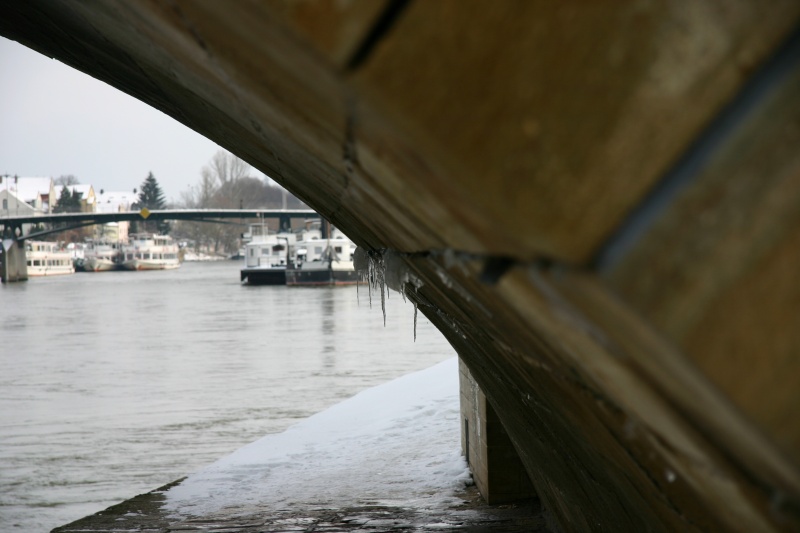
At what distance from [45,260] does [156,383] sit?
83.0 meters

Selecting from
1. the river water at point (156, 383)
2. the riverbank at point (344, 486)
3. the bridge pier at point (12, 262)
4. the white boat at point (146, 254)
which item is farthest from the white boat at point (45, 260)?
the riverbank at point (344, 486)

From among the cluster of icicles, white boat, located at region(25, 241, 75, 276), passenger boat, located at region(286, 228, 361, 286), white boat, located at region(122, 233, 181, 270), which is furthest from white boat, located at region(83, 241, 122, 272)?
the cluster of icicles

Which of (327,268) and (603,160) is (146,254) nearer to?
(327,268)

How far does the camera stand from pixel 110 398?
747 inches

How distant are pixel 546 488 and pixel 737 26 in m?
4.69

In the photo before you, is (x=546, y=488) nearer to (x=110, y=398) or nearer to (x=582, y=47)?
(x=582, y=47)

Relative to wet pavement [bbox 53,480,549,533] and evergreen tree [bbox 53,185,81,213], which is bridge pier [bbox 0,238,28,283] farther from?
wet pavement [bbox 53,480,549,533]

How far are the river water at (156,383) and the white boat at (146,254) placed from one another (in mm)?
65874

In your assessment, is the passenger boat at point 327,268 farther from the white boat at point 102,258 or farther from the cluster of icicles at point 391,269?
the white boat at point 102,258

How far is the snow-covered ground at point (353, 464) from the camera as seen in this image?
26.2 ft

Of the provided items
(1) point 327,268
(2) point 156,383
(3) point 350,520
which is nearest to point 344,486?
(3) point 350,520

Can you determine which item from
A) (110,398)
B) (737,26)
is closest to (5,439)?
(110,398)

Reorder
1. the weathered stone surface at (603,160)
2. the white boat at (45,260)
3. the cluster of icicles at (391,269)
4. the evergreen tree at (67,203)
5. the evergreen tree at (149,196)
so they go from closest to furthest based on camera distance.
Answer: the weathered stone surface at (603,160), the cluster of icicles at (391,269), the white boat at (45,260), the evergreen tree at (67,203), the evergreen tree at (149,196)

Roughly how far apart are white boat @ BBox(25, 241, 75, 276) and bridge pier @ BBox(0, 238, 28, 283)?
4.00 metres
